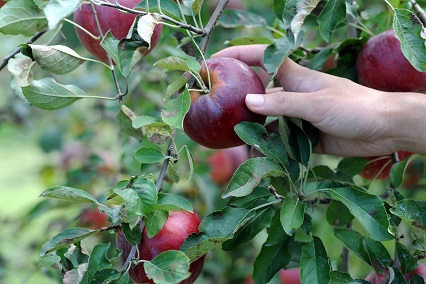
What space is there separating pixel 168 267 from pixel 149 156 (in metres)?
0.22

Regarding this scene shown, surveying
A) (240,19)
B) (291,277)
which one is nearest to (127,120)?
(240,19)

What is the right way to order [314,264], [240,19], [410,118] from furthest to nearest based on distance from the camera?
[240,19] < [410,118] < [314,264]

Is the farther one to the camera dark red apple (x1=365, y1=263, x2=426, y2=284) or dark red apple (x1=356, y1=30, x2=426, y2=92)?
dark red apple (x1=356, y1=30, x2=426, y2=92)

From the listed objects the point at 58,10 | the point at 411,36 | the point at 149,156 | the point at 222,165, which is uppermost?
the point at 58,10

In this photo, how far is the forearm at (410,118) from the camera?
121 cm

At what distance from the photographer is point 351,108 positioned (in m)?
1.20

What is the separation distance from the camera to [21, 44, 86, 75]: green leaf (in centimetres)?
105

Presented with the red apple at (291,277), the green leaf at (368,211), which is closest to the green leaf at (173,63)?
the green leaf at (368,211)

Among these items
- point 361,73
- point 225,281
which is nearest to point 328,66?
point 361,73

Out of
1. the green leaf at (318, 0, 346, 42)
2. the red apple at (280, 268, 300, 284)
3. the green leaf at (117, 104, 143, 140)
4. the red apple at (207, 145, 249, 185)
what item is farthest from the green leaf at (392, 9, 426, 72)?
the red apple at (207, 145, 249, 185)

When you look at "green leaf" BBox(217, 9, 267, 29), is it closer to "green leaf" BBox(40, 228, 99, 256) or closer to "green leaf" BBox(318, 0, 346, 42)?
"green leaf" BBox(318, 0, 346, 42)

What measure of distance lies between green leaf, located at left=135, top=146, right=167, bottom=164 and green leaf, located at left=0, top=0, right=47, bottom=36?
32 centimetres

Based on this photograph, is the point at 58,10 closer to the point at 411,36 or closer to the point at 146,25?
the point at 146,25

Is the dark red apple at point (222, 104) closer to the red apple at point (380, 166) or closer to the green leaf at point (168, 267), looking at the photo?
the green leaf at point (168, 267)
